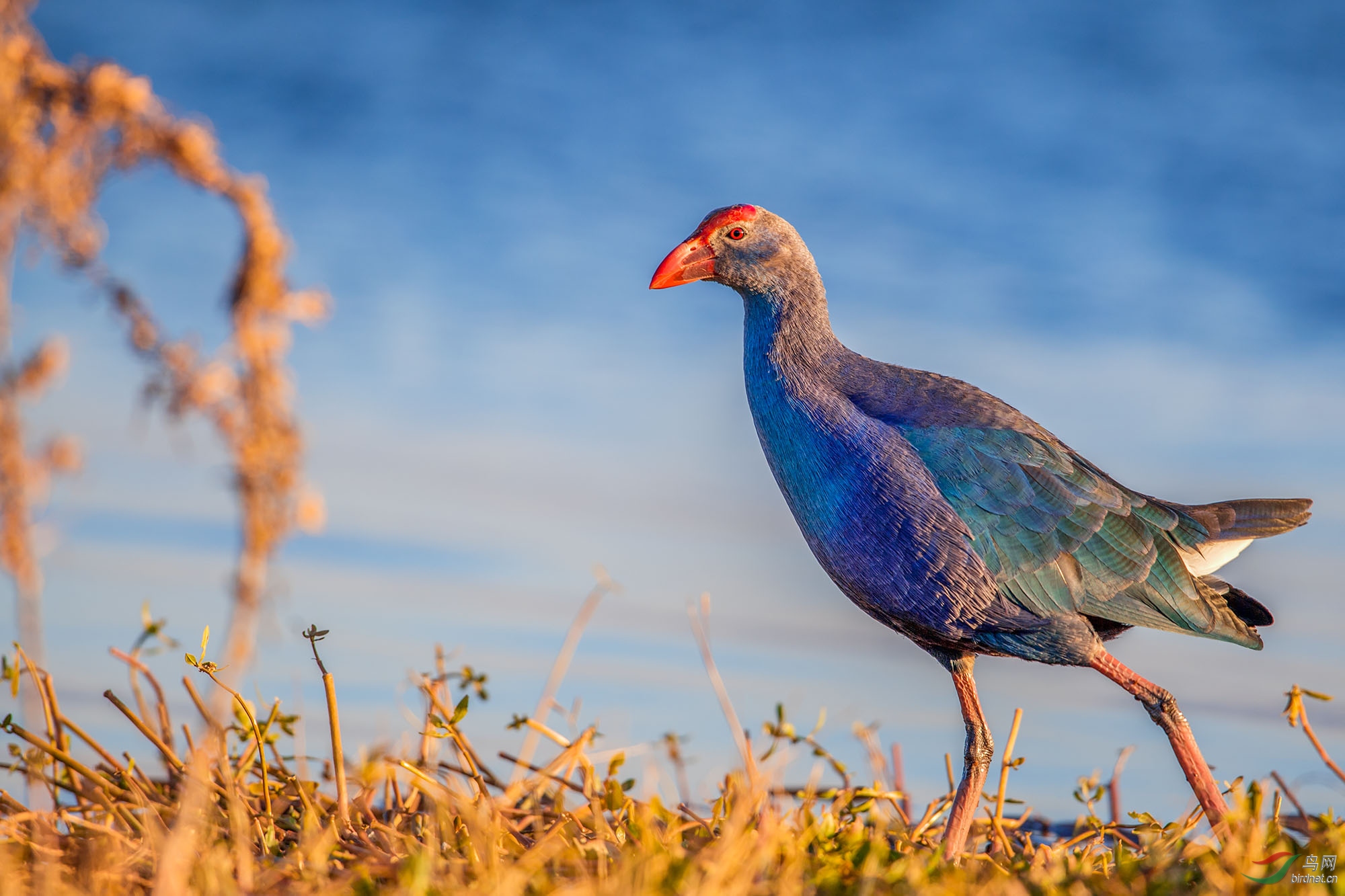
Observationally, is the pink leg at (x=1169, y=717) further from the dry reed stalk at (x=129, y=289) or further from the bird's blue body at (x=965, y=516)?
the dry reed stalk at (x=129, y=289)

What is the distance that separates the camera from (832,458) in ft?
13.0

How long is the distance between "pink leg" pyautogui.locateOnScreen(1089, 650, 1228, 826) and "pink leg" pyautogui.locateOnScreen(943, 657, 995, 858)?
0.48 meters

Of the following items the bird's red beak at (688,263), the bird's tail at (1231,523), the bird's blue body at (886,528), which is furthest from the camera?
the bird's red beak at (688,263)

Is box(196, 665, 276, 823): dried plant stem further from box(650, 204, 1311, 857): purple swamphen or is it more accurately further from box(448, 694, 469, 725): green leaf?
box(650, 204, 1311, 857): purple swamphen

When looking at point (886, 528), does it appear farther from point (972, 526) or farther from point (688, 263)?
point (688, 263)

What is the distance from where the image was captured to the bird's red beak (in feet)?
15.1

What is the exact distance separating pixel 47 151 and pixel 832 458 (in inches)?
288

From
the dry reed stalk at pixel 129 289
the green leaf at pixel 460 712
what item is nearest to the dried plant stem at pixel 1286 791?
the green leaf at pixel 460 712

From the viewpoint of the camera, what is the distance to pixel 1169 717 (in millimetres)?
3955

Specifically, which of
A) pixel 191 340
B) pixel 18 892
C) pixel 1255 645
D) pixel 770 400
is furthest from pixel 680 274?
pixel 191 340

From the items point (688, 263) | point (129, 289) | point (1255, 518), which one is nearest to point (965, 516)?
point (1255, 518)

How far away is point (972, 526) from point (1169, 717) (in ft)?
3.53

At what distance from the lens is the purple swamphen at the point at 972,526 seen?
12.6 feet

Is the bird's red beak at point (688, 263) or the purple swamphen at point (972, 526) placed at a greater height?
the bird's red beak at point (688, 263)
